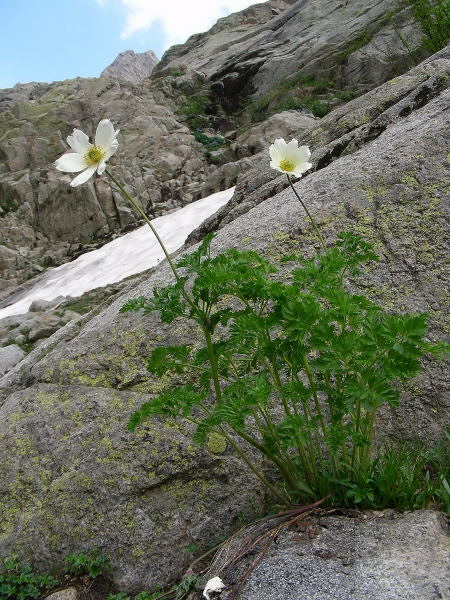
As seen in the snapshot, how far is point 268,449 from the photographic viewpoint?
6.88ft

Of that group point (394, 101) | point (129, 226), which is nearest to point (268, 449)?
point (394, 101)

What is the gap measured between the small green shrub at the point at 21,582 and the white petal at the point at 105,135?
7.18ft

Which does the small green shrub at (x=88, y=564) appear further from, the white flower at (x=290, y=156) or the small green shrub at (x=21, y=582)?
the white flower at (x=290, y=156)

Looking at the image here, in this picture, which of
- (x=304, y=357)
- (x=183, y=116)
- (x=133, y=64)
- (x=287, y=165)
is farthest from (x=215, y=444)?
(x=133, y=64)

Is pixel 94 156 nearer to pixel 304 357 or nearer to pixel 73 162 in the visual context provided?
pixel 73 162

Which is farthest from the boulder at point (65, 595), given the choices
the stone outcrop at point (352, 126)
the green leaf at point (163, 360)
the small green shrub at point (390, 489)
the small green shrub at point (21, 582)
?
the stone outcrop at point (352, 126)

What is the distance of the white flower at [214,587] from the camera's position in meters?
1.87

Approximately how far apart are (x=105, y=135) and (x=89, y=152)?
12cm

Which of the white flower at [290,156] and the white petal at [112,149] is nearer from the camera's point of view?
the white petal at [112,149]

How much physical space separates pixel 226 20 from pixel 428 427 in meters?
56.2

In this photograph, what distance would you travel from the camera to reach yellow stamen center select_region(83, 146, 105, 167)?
226 cm

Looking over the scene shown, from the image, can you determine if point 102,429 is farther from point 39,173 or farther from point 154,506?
point 39,173

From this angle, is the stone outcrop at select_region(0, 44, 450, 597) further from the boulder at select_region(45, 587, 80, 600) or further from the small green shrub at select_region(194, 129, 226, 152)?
the small green shrub at select_region(194, 129, 226, 152)

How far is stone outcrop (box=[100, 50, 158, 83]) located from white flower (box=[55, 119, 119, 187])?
382ft
